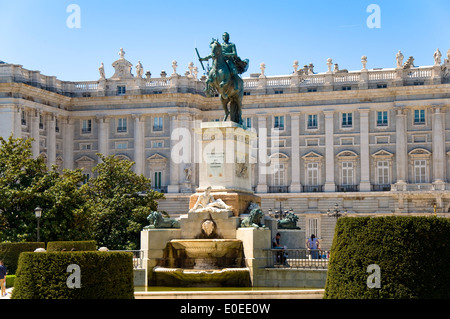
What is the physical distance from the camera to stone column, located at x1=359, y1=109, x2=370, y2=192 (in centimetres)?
8219

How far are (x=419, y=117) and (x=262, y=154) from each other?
1500cm

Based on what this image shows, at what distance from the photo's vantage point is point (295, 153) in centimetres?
8488

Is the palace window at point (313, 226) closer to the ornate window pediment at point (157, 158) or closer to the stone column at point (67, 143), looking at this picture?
the ornate window pediment at point (157, 158)

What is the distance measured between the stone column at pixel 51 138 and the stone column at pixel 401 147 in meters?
31.4

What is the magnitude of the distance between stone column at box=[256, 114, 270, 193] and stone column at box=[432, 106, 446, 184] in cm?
1532

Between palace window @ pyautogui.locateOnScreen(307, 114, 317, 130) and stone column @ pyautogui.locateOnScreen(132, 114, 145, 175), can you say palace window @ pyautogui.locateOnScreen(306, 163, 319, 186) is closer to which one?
palace window @ pyautogui.locateOnScreen(307, 114, 317, 130)

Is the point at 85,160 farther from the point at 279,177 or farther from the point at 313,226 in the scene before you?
the point at 313,226

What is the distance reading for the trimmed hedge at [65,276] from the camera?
19.0m

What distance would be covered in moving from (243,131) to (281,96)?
2198 inches

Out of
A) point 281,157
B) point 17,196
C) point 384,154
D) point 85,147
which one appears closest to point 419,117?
point 384,154

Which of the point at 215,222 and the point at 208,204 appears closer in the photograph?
the point at 215,222

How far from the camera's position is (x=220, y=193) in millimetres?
29141

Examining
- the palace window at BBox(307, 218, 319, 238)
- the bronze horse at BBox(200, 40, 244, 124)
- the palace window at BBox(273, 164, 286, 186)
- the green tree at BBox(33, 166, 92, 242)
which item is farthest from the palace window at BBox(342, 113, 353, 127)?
the bronze horse at BBox(200, 40, 244, 124)
